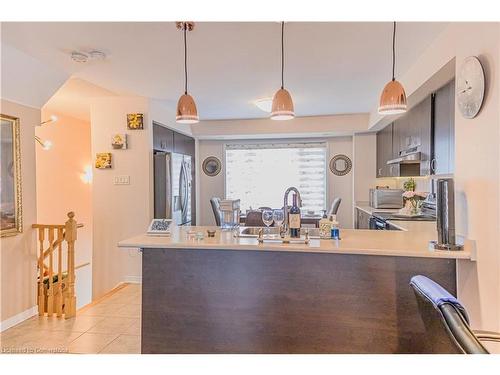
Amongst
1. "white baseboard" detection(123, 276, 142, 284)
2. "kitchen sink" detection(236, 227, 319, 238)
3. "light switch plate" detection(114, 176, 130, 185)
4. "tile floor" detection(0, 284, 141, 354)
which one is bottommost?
"tile floor" detection(0, 284, 141, 354)

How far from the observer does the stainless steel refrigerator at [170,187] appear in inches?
180

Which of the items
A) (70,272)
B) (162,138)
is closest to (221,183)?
(162,138)

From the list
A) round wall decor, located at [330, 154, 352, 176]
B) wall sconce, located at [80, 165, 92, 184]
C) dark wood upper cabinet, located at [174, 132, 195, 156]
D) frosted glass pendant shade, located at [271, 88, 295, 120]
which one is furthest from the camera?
round wall decor, located at [330, 154, 352, 176]

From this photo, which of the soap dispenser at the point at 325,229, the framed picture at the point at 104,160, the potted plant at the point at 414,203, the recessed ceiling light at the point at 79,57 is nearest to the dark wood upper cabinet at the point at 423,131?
the potted plant at the point at 414,203

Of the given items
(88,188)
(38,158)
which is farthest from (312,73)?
(88,188)

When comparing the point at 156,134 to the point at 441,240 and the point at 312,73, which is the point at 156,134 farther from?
the point at 441,240

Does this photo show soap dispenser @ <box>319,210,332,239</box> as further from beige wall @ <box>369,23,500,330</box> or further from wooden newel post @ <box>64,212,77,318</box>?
wooden newel post @ <box>64,212,77,318</box>

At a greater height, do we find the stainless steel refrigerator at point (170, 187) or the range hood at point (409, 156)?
the range hood at point (409, 156)

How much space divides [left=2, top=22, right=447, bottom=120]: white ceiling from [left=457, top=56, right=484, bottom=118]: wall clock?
569mm

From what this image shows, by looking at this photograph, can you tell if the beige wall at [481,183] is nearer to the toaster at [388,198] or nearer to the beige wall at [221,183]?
the toaster at [388,198]

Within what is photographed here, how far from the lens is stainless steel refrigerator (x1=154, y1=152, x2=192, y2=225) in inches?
180

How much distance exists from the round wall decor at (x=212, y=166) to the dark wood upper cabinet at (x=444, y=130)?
443 centimetres

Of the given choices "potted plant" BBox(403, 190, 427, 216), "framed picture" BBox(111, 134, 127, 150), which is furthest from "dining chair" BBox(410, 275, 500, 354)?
"framed picture" BBox(111, 134, 127, 150)
